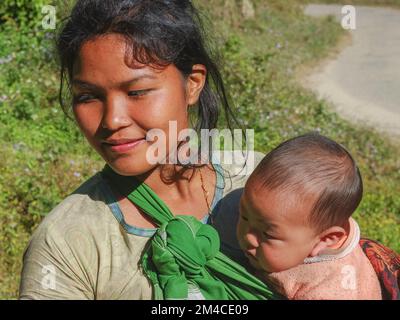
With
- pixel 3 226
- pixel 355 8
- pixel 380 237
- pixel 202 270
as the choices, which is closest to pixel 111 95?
pixel 202 270

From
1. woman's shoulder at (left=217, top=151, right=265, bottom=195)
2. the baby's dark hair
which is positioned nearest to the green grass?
woman's shoulder at (left=217, top=151, right=265, bottom=195)

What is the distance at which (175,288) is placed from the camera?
1726 millimetres

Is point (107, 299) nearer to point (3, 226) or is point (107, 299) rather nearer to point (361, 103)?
point (3, 226)

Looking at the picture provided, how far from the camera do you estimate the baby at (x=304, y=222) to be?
188 centimetres

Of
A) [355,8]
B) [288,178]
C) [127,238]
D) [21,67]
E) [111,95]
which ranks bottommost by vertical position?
[127,238]

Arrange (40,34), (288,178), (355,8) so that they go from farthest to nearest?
(355,8) → (40,34) → (288,178)

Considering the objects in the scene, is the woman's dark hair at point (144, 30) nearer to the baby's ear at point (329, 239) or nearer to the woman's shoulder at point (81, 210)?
the woman's shoulder at point (81, 210)

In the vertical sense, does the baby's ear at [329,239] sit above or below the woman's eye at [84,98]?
below

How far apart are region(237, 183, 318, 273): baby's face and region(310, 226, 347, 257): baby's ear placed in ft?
0.18

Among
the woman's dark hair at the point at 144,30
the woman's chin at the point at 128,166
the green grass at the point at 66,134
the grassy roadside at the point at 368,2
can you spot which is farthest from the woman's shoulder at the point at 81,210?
the grassy roadside at the point at 368,2

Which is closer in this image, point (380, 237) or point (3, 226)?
point (3, 226)

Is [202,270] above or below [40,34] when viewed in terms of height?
below

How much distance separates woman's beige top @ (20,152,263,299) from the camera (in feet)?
5.62
